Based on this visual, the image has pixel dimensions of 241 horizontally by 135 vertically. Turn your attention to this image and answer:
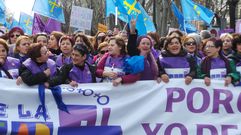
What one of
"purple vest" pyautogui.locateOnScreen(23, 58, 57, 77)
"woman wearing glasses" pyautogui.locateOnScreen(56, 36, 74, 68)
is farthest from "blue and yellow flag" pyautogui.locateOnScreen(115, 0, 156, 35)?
"purple vest" pyautogui.locateOnScreen(23, 58, 57, 77)

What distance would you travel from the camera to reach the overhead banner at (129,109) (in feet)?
19.1

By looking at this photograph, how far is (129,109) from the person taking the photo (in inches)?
235

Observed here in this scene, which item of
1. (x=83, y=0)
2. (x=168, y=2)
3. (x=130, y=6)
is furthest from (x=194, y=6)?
(x=83, y=0)

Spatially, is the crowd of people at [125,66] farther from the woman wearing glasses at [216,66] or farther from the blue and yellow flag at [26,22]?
the blue and yellow flag at [26,22]

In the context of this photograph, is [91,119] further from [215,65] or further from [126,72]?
[215,65]

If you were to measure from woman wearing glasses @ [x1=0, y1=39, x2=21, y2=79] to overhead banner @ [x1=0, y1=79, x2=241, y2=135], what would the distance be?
0.22 metres

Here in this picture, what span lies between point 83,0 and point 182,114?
3335 centimetres

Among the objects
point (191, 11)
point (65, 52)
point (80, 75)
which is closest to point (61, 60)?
point (65, 52)

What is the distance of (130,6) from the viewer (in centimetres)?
834

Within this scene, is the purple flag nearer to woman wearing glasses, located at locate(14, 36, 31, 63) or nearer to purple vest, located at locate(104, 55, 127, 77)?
woman wearing glasses, located at locate(14, 36, 31, 63)

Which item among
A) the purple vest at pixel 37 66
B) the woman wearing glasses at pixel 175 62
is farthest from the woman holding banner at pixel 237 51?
the purple vest at pixel 37 66

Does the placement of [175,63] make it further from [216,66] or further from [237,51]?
[237,51]

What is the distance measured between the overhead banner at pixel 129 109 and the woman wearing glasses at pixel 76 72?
0.09 meters

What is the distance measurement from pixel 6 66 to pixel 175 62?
206 centimetres
